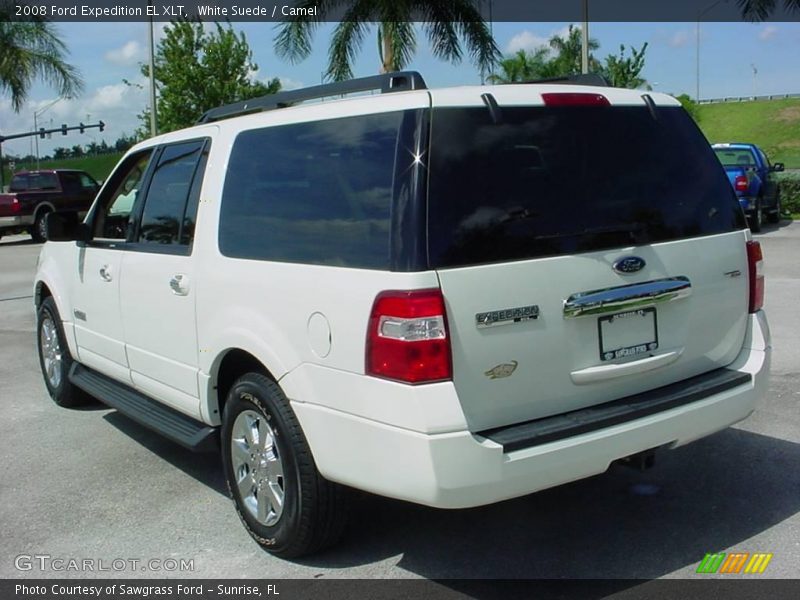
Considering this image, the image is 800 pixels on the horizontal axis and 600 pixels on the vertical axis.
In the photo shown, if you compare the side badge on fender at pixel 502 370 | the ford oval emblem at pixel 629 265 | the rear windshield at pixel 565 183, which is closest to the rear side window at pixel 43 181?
the rear windshield at pixel 565 183

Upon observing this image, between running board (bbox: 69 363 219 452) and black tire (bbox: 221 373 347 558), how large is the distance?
0.23 meters

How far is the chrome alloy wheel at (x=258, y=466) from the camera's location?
12.8ft

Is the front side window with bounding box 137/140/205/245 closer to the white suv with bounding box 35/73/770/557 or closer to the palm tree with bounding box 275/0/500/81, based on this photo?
the white suv with bounding box 35/73/770/557

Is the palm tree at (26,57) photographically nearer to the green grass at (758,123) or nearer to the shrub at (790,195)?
the shrub at (790,195)

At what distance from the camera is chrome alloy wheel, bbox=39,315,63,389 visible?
21.6ft

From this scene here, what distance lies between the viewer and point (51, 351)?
267 inches

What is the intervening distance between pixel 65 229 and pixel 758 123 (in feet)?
292

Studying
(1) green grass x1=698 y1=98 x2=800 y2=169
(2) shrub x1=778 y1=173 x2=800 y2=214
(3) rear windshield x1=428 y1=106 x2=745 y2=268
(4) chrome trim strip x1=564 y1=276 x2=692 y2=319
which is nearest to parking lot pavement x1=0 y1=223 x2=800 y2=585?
(4) chrome trim strip x1=564 y1=276 x2=692 y2=319

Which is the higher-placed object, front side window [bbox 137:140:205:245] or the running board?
front side window [bbox 137:140:205:245]

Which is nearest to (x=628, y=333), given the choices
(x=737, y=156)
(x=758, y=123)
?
(x=737, y=156)

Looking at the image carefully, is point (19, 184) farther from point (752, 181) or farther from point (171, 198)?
point (171, 198)

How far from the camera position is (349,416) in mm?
3377

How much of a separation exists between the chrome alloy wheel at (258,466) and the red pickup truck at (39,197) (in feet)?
68.2

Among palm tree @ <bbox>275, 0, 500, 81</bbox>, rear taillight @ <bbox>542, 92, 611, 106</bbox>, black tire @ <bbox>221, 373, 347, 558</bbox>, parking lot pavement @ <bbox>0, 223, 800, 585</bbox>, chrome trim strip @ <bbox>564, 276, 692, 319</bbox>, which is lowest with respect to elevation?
parking lot pavement @ <bbox>0, 223, 800, 585</bbox>
